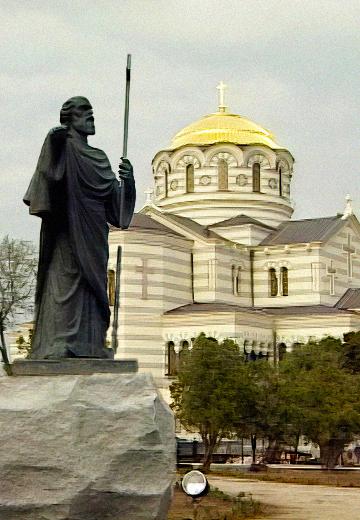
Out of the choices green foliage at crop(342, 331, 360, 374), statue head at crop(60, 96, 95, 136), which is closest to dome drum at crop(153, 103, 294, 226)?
green foliage at crop(342, 331, 360, 374)

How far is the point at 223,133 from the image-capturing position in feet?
176

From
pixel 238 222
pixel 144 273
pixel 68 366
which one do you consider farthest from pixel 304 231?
pixel 68 366

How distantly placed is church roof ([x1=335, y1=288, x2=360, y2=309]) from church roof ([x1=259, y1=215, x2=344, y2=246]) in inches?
117

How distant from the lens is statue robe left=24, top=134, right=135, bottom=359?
9.75m

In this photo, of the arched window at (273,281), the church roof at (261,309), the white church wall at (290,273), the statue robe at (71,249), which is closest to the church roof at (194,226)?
the white church wall at (290,273)

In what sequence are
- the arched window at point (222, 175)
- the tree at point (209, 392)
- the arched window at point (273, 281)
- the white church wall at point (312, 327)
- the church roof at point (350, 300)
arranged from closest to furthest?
the tree at point (209, 392) → the white church wall at point (312, 327) → the church roof at point (350, 300) → the arched window at point (273, 281) → the arched window at point (222, 175)

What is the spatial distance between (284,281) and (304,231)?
2857 mm

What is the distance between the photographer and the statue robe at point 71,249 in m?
9.75

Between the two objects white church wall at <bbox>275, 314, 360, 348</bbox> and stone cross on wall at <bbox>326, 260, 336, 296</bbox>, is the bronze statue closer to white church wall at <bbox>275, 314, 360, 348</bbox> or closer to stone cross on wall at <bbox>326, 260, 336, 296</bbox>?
white church wall at <bbox>275, 314, 360, 348</bbox>

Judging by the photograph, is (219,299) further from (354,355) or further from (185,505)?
(185,505)

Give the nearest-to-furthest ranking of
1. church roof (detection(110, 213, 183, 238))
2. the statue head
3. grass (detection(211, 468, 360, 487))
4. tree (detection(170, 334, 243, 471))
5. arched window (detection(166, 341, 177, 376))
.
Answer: the statue head < grass (detection(211, 468, 360, 487)) < tree (detection(170, 334, 243, 471)) < arched window (detection(166, 341, 177, 376)) < church roof (detection(110, 213, 183, 238))

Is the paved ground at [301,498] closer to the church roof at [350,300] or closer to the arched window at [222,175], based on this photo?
the church roof at [350,300]

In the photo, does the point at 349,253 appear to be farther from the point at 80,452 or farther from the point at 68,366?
the point at 80,452

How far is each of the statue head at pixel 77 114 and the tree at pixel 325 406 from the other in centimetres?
1995
